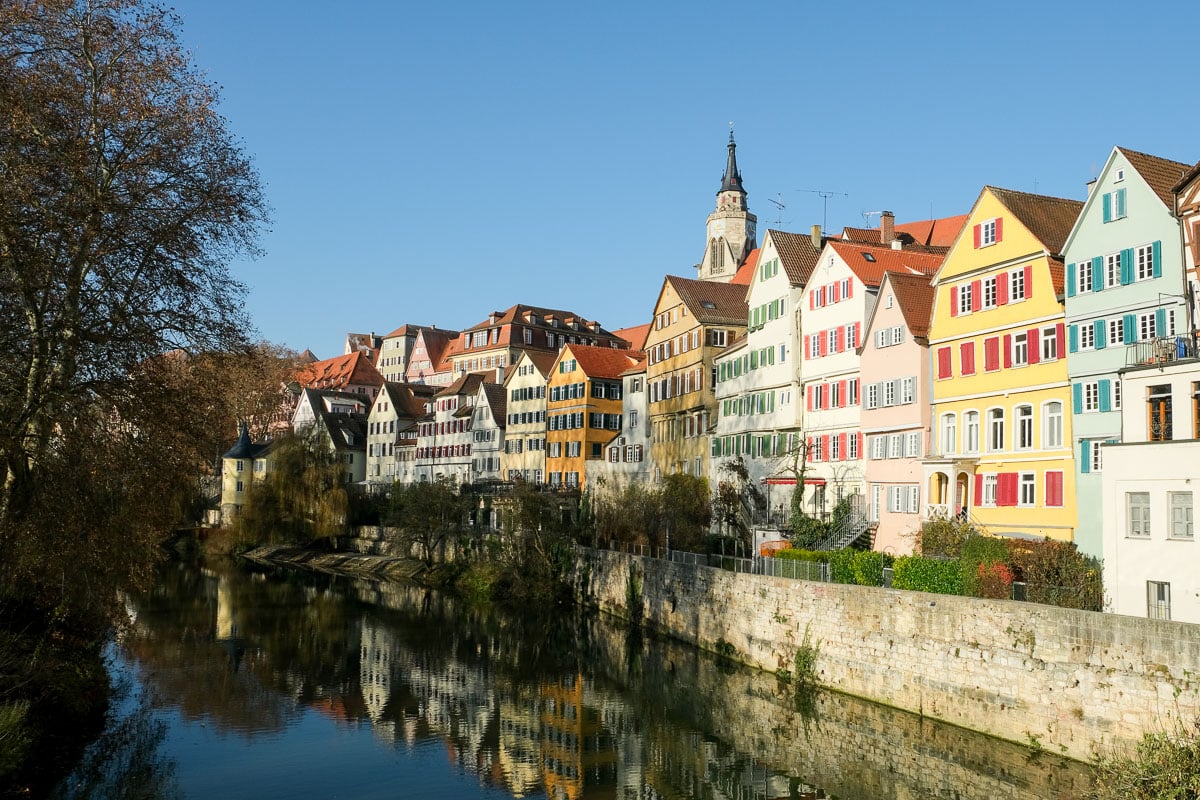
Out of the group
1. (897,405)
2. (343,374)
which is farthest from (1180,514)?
(343,374)

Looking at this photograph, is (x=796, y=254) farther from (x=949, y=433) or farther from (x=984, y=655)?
(x=984, y=655)

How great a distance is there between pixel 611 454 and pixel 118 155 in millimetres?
46867

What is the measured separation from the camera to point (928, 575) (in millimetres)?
25719

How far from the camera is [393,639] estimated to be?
130 feet

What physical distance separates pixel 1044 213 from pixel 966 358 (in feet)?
17.1

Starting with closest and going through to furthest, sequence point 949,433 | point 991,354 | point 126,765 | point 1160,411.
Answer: point 126,765 < point 1160,411 < point 991,354 < point 949,433

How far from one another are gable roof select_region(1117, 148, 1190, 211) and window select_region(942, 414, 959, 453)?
31.6ft

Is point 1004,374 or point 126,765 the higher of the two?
point 1004,374

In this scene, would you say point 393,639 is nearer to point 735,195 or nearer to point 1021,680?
point 1021,680

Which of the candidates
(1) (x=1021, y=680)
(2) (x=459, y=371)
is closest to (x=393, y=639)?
(1) (x=1021, y=680)

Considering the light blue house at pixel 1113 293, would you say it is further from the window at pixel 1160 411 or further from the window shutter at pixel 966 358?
the window shutter at pixel 966 358

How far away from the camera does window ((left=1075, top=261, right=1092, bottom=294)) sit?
28266mm

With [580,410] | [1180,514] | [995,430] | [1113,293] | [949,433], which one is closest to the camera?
[1180,514]

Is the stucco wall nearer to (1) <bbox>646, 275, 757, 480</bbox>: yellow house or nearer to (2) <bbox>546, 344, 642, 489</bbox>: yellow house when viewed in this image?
(1) <bbox>646, 275, 757, 480</bbox>: yellow house
